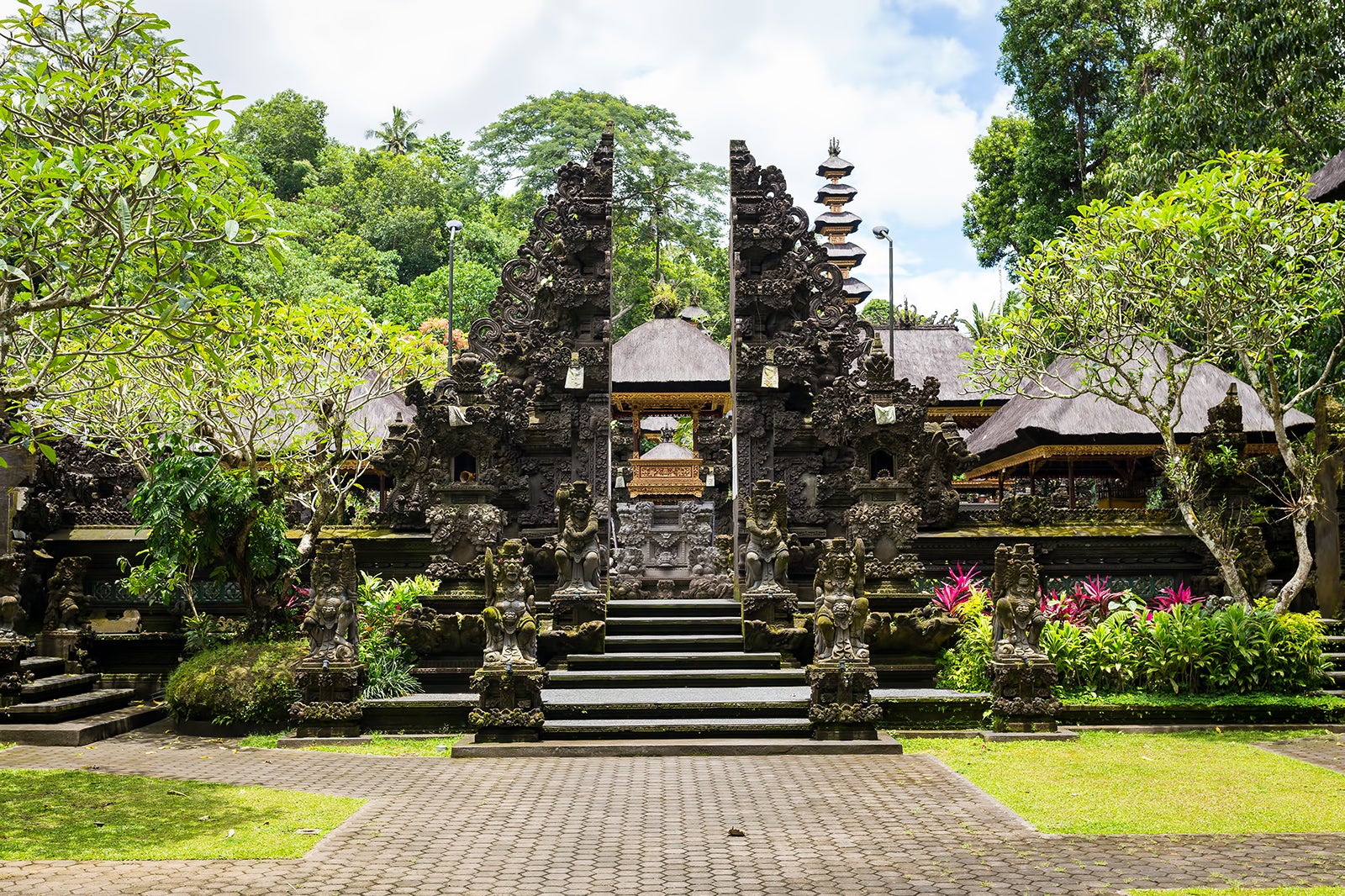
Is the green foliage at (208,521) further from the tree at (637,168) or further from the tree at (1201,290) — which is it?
the tree at (637,168)

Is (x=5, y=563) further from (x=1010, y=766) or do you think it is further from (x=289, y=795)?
(x=1010, y=766)

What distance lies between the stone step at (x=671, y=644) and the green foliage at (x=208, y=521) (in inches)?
151

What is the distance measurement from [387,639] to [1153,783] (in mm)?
7783

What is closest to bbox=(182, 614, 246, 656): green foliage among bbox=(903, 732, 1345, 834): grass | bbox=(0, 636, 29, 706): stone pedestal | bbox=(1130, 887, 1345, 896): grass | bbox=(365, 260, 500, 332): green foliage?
bbox=(0, 636, 29, 706): stone pedestal

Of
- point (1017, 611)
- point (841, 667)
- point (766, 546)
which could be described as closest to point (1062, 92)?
point (766, 546)

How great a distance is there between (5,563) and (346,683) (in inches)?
170

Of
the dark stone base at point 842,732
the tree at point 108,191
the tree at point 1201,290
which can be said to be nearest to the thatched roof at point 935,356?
the tree at point 1201,290

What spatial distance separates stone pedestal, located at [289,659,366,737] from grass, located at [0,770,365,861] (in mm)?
1830

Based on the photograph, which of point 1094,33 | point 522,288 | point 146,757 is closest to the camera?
point 146,757

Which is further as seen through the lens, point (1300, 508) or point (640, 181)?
point (640, 181)

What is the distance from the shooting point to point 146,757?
32.7 ft

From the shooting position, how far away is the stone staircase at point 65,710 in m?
10.8

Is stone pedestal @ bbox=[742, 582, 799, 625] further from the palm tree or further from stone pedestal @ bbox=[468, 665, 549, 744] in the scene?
the palm tree

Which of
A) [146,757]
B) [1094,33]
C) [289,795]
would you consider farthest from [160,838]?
[1094,33]
